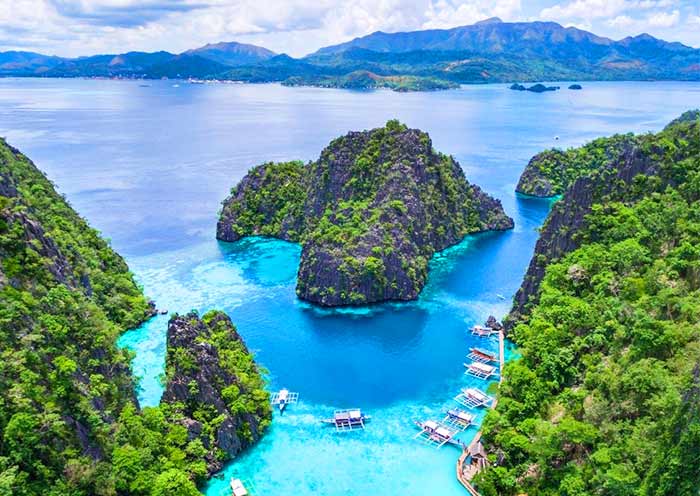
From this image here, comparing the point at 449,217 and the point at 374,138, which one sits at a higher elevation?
the point at 374,138

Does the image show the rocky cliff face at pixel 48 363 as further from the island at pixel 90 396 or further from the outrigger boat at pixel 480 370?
the outrigger boat at pixel 480 370

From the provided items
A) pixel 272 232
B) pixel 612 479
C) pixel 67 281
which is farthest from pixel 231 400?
pixel 272 232

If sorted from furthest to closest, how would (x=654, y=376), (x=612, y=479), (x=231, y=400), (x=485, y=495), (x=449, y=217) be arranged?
(x=449, y=217) < (x=231, y=400) < (x=485, y=495) < (x=654, y=376) < (x=612, y=479)

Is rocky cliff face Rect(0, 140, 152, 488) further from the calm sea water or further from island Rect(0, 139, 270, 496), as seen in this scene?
the calm sea water

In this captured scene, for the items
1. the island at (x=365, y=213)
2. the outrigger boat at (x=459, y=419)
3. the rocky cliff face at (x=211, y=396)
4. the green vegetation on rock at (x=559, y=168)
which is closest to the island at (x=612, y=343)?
the outrigger boat at (x=459, y=419)

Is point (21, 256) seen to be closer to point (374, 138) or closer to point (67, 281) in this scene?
point (67, 281)

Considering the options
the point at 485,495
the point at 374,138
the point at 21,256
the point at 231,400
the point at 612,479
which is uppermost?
the point at 374,138
